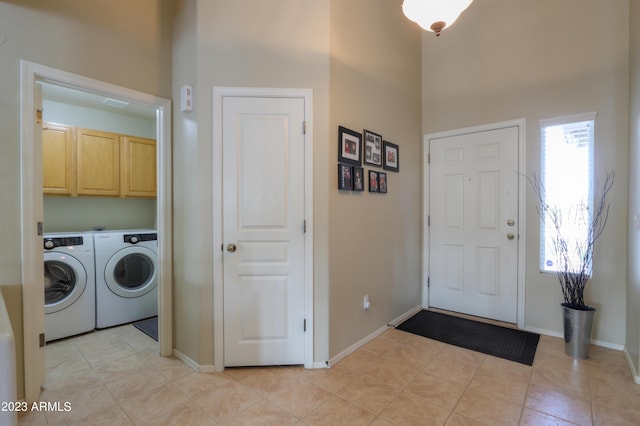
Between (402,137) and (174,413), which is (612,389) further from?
(174,413)

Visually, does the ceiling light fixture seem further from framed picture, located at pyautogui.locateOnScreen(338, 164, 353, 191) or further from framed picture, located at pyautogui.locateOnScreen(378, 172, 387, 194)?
framed picture, located at pyautogui.locateOnScreen(378, 172, 387, 194)

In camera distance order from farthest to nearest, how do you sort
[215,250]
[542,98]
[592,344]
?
[542,98]
[592,344]
[215,250]

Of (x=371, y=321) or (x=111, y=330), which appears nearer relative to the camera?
(x=371, y=321)

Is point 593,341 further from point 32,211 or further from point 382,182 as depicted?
point 32,211

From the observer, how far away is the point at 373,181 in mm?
2639

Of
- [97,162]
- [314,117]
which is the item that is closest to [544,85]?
[314,117]

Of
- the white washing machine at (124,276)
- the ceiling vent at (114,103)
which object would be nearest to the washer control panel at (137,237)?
the white washing machine at (124,276)

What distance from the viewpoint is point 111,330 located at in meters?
2.91

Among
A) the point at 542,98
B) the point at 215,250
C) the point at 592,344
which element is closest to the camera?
the point at 215,250

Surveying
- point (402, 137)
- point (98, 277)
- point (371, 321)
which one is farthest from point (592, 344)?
point (98, 277)

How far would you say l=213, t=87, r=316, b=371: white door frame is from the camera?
209cm

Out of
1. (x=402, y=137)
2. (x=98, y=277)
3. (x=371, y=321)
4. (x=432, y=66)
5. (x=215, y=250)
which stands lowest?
(x=371, y=321)

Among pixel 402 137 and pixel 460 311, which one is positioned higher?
pixel 402 137

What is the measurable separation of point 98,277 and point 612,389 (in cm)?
429
